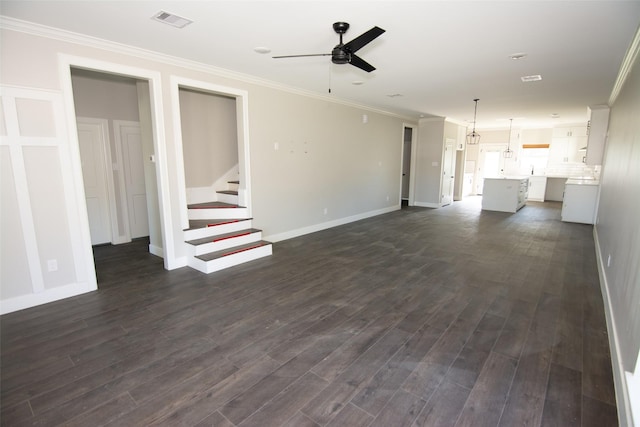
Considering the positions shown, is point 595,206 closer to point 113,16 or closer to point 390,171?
point 390,171

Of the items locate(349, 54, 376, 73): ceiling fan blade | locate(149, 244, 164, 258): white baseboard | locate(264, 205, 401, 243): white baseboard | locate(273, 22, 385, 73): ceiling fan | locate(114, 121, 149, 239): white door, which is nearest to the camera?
locate(273, 22, 385, 73): ceiling fan

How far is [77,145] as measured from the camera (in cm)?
321

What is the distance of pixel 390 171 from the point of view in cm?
840

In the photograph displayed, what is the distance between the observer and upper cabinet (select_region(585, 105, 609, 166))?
6637mm

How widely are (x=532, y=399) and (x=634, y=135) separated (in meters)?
2.57

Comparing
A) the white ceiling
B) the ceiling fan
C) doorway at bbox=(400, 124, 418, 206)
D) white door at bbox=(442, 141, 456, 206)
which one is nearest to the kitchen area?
white door at bbox=(442, 141, 456, 206)

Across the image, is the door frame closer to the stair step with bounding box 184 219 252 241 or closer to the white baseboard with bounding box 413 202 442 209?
the stair step with bounding box 184 219 252 241

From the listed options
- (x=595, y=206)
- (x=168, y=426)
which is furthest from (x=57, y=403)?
(x=595, y=206)

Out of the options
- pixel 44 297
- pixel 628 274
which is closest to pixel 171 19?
pixel 44 297

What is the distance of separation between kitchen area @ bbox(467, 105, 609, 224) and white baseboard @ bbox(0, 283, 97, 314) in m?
9.14

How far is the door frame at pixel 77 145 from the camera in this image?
121 inches

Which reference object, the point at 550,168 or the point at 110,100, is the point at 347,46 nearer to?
the point at 110,100

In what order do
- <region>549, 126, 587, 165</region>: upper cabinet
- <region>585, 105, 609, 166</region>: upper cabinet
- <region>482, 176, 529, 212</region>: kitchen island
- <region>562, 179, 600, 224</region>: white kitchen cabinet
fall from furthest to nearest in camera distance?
<region>549, 126, 587, 165</region>: upper cabinet < <region>482, 176, 529, 212</region>: kitchen island < <region>562, 179, 600, 224</region>: white kitchen cabinet < <region>585, 105, 609, 166</region>: upper cabinet

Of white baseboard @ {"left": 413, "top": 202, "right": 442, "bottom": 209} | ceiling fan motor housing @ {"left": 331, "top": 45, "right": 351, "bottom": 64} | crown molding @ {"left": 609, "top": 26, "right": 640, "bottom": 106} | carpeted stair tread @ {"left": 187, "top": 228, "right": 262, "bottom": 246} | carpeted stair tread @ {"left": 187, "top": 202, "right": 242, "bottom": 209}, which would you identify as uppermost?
crown molding @ {"left": 609, "top": 26, "right": 640, "bottom": 106}
